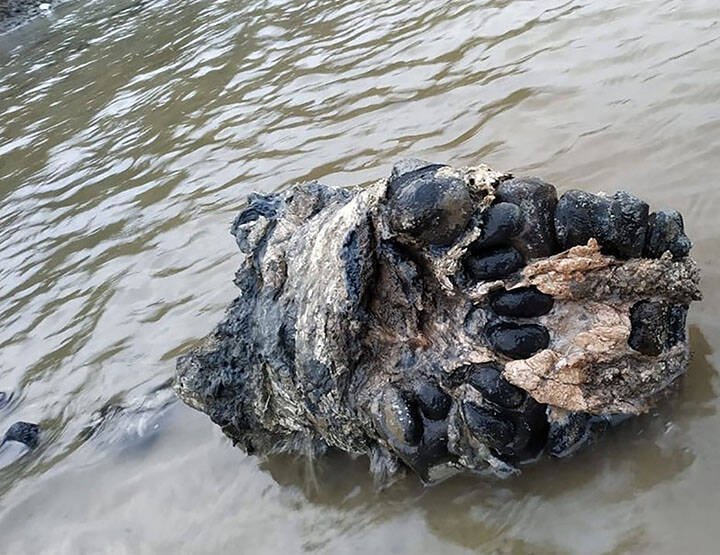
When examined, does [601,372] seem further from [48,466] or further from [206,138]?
[206,138]

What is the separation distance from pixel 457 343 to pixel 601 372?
1.59 ft

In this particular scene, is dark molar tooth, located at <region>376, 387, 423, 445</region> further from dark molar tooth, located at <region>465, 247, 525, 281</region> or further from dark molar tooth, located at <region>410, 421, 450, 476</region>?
dark molar tooth, located at <region>465, 247, 525, 281</region>

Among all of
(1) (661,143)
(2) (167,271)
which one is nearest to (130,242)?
(2) (167,271)

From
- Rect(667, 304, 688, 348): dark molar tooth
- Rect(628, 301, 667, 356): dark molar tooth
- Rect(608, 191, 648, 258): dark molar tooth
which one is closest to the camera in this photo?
Rect(608, 191, 648, 258): dark molar tooth

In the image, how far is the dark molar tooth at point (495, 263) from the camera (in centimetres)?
253

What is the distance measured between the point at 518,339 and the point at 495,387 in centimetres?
18

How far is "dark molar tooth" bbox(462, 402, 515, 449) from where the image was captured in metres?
2.55

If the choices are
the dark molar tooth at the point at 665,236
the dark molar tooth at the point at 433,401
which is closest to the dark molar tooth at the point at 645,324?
the dark molar tooth at the point at 665,236

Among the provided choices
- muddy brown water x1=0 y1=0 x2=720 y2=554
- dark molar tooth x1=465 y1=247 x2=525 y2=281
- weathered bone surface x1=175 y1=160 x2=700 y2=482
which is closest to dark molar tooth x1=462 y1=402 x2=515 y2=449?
weathered bone surface x1=175 y1=160 x2=700 y2=482

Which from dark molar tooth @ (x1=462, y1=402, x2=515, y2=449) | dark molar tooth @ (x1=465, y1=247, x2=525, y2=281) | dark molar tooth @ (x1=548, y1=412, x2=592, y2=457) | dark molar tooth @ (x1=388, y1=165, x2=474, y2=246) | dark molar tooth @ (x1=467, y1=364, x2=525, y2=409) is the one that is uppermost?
dark molar tooth @ (x1=388, y1=165, x2=474, y2=246)

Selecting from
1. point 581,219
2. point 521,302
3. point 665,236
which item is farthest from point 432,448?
point 665,236

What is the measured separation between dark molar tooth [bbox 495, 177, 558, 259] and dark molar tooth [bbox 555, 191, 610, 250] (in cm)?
3

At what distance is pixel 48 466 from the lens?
13.3 feet

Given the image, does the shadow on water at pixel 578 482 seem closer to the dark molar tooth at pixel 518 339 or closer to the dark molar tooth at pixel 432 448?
the dark molar tooth at pixel 432 448
